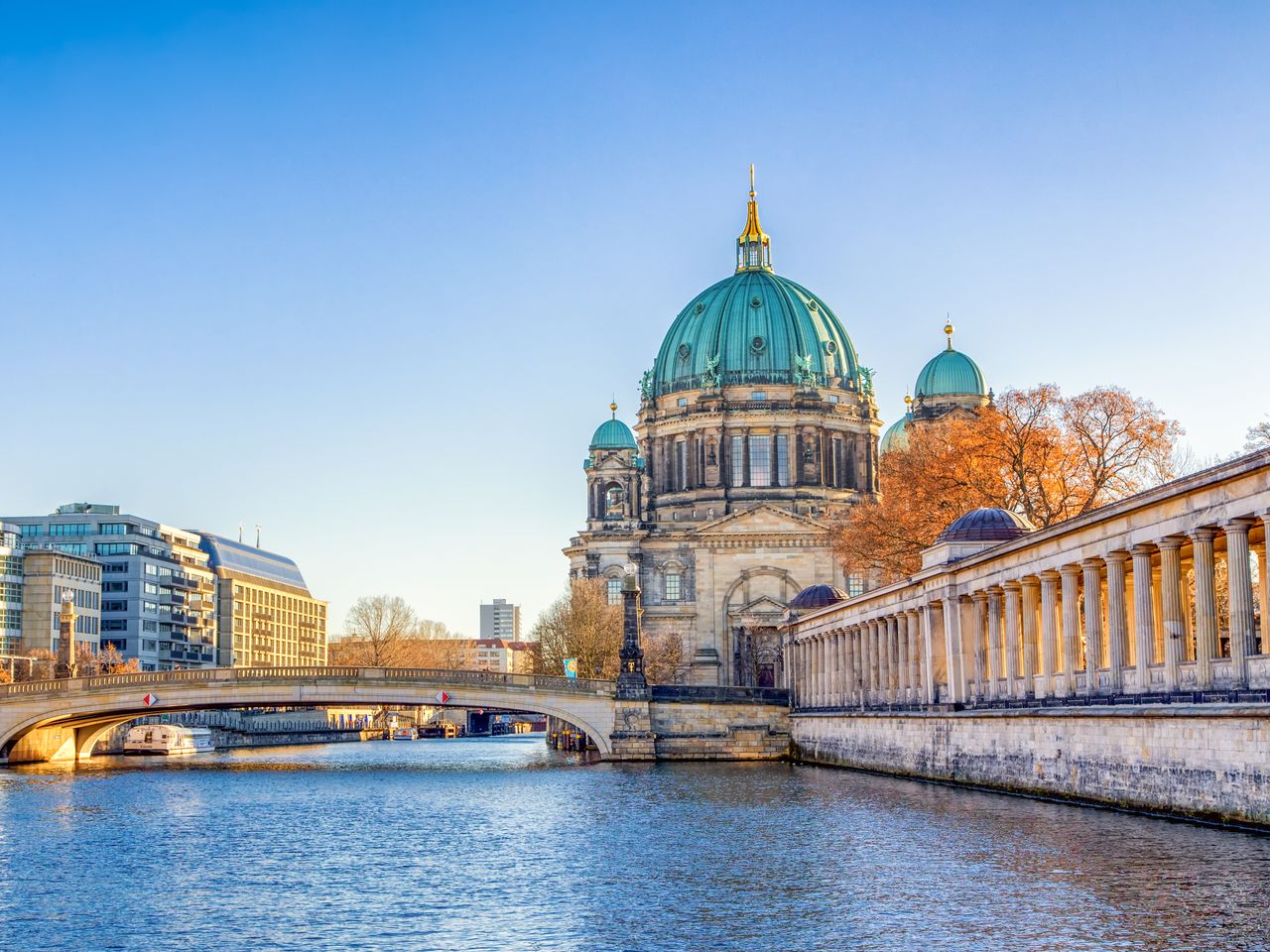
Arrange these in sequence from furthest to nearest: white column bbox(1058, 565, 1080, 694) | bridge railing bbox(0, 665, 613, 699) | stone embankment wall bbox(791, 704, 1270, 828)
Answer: bridge railing bbox(0, 665, 613, 699) → white column bbox(1058, 565, 1080, 694) → stone embankment wall bbox(791, 704, 1270, 828)

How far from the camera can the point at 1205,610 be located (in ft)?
132

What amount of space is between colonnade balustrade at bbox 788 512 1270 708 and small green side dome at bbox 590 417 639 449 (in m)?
66.8

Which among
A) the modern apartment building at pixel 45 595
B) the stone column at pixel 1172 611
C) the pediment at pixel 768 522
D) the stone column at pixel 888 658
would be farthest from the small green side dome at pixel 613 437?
the stone column at pixel 1172 611

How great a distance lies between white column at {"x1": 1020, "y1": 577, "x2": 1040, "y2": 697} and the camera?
172ft

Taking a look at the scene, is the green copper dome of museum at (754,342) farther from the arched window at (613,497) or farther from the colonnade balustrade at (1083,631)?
the colonnade balustrade at (1083,631)

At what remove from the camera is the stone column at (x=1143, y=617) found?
143 feet

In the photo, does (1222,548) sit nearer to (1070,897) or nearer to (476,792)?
(1070,897)

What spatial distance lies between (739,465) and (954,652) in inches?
3127

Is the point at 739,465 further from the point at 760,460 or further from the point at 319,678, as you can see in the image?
A: the point at 319,678

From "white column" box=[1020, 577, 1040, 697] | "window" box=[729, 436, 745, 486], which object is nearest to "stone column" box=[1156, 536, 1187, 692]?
"white column" box=[1020, 577, 1040, 697]

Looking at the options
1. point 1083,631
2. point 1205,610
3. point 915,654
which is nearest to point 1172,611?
point 1205,610

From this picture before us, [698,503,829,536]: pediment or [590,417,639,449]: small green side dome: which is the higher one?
[590,417,639,449]: small green side dome

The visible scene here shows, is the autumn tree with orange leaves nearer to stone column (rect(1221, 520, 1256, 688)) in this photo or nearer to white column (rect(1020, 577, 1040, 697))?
white column (rect(1020, 577, 1040, 697))

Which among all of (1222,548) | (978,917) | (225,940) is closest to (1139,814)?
(1222,548)
